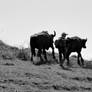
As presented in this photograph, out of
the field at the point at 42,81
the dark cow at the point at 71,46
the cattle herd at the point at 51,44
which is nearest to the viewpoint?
the field at the point at 42,81

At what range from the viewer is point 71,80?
563 inches

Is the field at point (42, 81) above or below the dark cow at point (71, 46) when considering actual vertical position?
below

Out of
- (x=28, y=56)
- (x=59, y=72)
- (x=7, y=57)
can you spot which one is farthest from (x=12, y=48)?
(x=59, y=72)

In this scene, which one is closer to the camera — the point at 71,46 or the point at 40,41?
the point at 40,41

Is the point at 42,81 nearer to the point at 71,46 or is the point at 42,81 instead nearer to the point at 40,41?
the point at 40,41

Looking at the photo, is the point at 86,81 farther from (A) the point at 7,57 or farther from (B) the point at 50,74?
(A) the point at 7,57

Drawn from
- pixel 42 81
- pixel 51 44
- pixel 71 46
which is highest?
pixel 51 44

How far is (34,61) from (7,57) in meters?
1.77

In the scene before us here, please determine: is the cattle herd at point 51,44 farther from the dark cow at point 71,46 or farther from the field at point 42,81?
the field at point 42,81

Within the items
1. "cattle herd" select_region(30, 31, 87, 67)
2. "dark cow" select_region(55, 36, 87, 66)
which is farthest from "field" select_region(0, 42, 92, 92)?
"cattle herd" select_region(30, 31, 87, 67)

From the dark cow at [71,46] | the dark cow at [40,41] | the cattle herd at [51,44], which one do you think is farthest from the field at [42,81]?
the dark cow at [40,41]

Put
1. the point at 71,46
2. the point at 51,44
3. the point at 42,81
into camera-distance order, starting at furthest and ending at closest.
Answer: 1. the point at 51,44
2. the point at 71,46
3. the point at 42,81

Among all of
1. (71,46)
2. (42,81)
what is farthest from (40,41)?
(42,81)

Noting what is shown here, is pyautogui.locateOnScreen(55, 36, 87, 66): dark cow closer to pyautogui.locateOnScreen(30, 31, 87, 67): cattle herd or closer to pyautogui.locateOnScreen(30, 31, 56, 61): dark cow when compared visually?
pyautogui.locateOnScreen(30, 31, 87, 67): cattle herd
